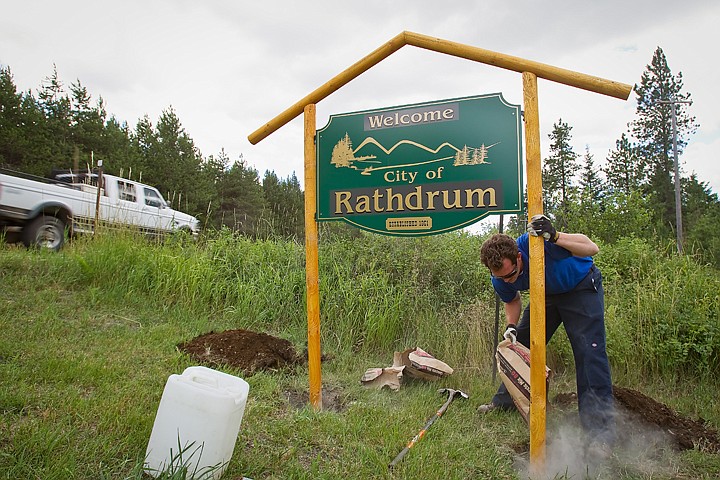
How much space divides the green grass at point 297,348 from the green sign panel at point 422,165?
137 cm

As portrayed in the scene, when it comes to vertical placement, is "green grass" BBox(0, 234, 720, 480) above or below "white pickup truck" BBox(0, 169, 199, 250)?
below

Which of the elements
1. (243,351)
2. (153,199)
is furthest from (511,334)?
(153,199)

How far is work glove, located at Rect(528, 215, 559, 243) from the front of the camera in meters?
2.48

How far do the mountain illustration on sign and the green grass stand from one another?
1.72 meters

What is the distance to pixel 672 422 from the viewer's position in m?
3.13

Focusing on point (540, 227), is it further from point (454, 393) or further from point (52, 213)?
point (52, 213)

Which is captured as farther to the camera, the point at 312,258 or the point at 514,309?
the point at 514,309

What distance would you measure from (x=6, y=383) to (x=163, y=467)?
4.93 ft

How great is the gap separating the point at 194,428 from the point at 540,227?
6.62 feet

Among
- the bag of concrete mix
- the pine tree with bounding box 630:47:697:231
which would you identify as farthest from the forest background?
the bag of concrete mix

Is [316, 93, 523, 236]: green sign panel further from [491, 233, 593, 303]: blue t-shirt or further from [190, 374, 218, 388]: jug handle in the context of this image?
[190, 374, 218, 388]: jug handle

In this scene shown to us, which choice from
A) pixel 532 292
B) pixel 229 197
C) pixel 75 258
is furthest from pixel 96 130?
pixel 532 292

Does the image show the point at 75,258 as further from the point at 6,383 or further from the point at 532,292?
the point at 532,292

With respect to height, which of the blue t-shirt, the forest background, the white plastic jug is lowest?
the white plastic jug
